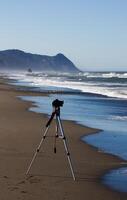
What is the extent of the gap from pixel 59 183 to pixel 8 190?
3.21 feet

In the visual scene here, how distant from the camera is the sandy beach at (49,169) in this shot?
773 centimetres

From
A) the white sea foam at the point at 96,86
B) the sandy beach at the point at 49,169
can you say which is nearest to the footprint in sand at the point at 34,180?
the sandy beach at the point at 49,169

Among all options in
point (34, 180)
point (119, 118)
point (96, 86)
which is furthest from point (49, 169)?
point (96, 86)

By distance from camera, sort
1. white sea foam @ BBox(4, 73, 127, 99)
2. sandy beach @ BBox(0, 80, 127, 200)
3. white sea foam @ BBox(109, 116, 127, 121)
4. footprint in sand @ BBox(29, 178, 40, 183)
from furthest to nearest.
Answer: white sea foam @ BBox(4, 73, 127, 99) < white sea foam @ BBox(109, 116, 127, 121) < footprint in sand @ BBox(29, 178, 40, 183) < sandy beach @ BBox(0, 80, 127, 200)

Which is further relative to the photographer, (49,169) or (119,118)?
(119,118)

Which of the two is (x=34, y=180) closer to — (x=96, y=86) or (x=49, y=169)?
(x=49, y=169)

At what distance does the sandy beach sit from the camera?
773 centimetres

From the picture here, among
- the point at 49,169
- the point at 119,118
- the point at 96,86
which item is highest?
the point at 49,169

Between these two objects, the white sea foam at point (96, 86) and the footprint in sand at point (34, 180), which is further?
the white sea foam at point (96, 86)

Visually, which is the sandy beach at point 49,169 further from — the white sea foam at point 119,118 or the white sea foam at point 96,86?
the white sea foam at point 96,86

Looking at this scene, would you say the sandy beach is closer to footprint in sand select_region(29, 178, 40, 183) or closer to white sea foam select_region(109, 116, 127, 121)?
footprint in sand select_region(29, 178, 40, 183)

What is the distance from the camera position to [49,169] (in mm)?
9273

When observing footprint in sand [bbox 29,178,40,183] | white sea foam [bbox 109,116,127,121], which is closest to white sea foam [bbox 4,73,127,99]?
white sea foam [bbox 109,116,127,121]

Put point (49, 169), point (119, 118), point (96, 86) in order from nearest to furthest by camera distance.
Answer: point (49, 169)
point (119, 118)
point (96, 86)
